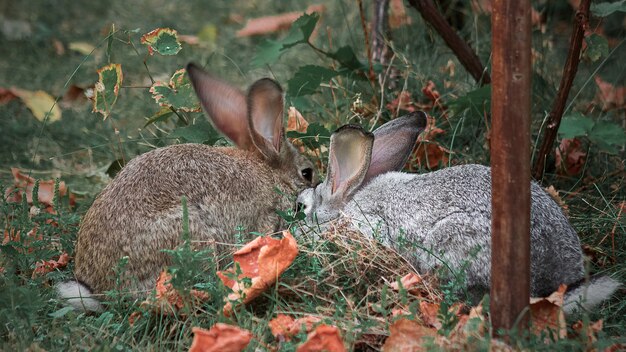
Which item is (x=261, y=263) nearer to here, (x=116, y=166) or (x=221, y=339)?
(x=221, y=339)

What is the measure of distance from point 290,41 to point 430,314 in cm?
217

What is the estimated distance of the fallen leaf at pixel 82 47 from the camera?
7.58m

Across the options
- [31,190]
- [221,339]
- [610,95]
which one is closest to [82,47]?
[31,190]

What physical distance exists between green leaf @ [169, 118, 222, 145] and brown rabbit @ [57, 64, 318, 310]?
178 millimetres

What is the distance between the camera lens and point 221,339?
320 cm

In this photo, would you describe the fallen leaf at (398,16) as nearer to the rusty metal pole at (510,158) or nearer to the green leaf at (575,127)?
the green leaf at (575,127)

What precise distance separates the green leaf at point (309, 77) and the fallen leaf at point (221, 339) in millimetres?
2122

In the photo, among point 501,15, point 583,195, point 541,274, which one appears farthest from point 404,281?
point 583,195

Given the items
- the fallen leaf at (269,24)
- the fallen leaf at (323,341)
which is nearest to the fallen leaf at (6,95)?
the fallen leaf at (269,24)

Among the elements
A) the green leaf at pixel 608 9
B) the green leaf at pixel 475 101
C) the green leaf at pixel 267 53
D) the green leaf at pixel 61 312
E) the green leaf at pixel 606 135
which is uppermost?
the green leaf at pixel 608 9

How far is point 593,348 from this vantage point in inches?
125

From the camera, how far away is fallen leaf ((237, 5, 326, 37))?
A: 7906 millimetres

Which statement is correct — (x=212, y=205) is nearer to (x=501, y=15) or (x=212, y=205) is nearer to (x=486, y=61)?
(x=501, y=15)

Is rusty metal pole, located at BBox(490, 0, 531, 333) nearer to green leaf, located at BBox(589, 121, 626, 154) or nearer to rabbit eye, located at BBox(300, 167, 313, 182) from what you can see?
green leaf, located at BBox(589, 121, 626, 154)
